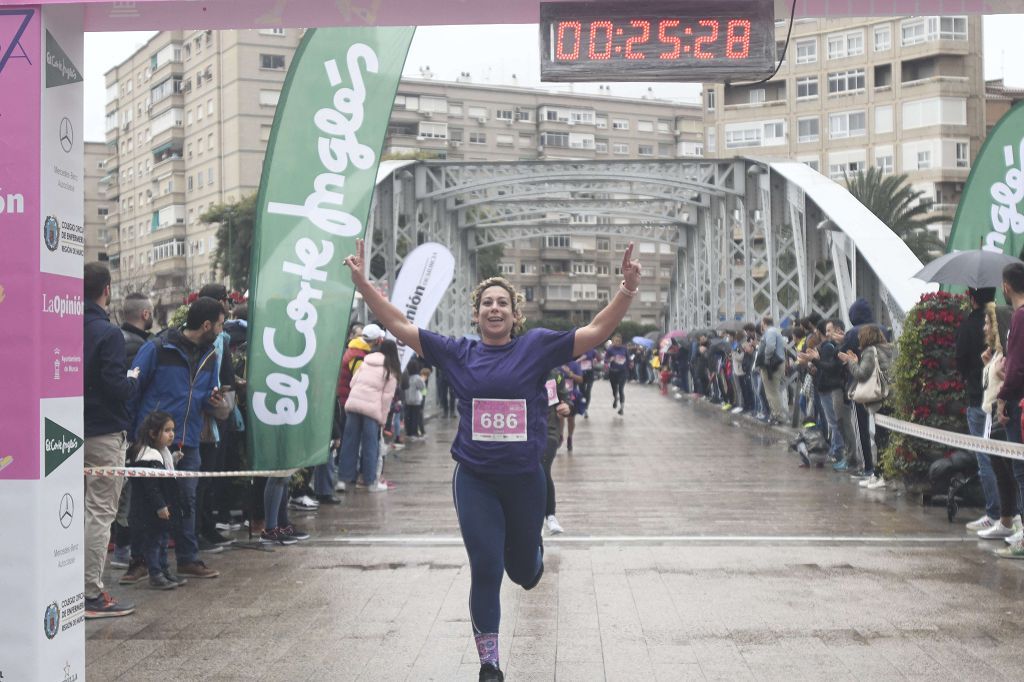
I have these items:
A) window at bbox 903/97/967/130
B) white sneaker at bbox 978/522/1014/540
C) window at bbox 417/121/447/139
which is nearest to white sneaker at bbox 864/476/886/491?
white sneaker at bbox 978/522/1014/540

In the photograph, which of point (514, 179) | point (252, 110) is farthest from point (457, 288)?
point (252, 110)

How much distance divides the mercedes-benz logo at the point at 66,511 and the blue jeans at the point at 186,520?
3225 millimetres

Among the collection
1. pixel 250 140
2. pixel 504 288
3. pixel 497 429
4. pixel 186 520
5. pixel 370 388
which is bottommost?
pixel 186 520

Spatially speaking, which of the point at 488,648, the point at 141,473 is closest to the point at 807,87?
the point at 141,473

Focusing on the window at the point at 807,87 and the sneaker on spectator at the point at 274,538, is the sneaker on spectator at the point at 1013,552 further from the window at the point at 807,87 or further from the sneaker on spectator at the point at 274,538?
the window at the point at 807,87

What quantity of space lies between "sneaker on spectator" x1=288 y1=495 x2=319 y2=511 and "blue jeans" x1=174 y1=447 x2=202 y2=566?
347 cm

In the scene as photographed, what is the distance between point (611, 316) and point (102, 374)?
3.16 meters

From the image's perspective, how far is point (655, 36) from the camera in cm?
530

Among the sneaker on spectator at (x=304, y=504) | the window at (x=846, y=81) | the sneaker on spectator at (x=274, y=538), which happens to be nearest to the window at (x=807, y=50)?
the window at (x=846, y=81)

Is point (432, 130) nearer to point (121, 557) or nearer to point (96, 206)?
point (96, 206)

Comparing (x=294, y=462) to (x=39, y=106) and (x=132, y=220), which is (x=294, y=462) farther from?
(x=132, y=220)

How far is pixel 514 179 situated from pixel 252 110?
166ft

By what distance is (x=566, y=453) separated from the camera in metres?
18.4

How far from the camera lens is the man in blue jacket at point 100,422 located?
7184 mm
